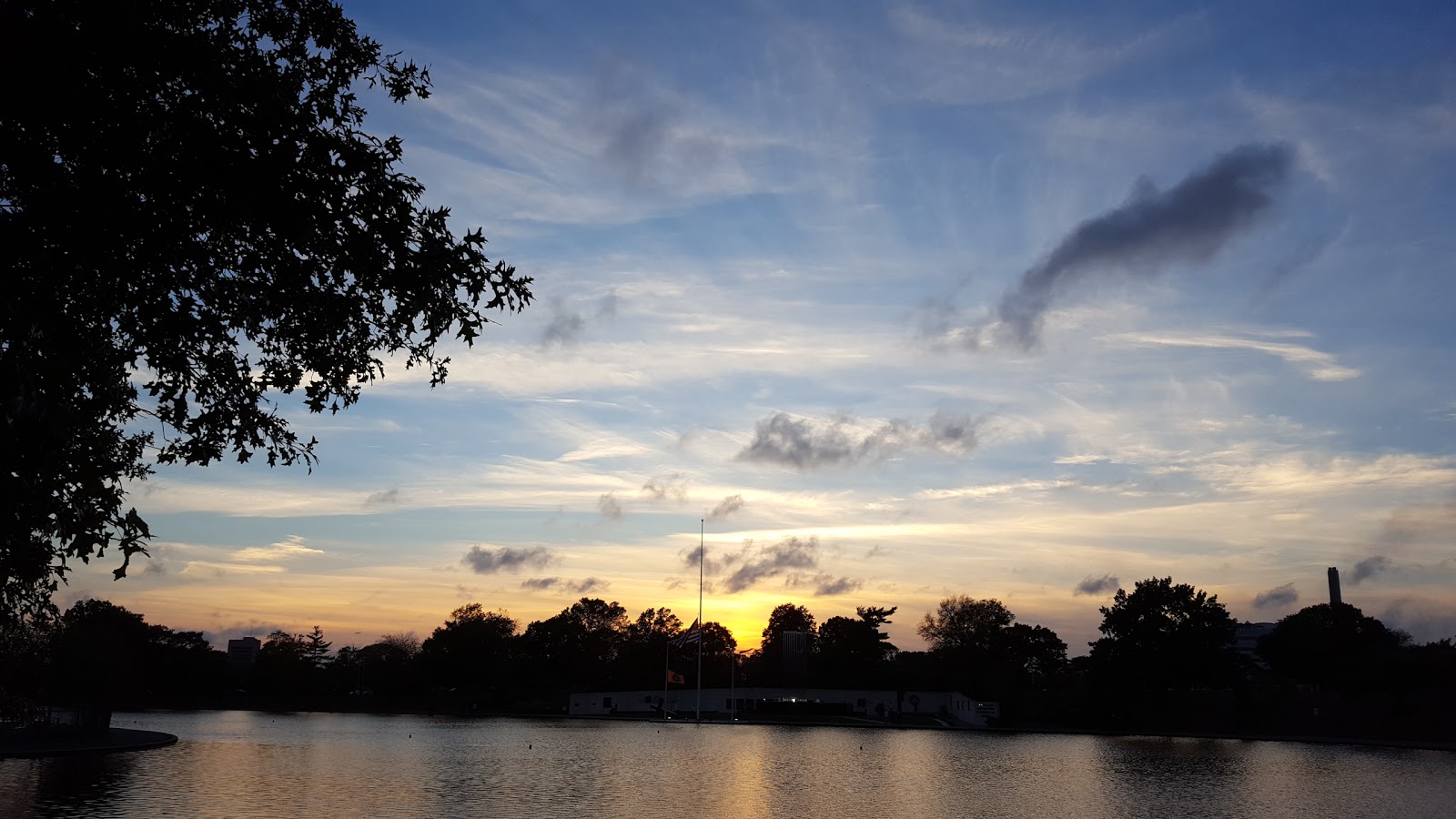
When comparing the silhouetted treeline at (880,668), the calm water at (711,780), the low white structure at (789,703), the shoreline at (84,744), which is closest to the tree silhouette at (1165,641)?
the silhouetted treeline at (880,668)

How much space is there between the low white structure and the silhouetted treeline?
330 cm

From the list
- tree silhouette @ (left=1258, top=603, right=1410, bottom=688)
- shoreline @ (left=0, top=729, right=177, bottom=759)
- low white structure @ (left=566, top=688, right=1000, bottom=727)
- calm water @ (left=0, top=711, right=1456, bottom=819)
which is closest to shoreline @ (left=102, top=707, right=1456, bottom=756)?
low white structure @ (left=566, top=688, right=1000, bottom=727)

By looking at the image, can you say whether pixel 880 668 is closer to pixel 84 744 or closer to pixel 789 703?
pixel 789 703

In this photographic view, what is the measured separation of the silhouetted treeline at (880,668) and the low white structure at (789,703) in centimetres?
330

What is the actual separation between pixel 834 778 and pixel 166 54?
3984 centimetres

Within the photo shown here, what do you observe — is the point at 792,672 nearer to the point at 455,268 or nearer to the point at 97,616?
the point at 97,616

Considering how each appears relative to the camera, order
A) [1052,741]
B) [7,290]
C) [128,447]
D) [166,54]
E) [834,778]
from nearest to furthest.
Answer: [7,290]
[166,54]
[128,447]
[834,778]
[1052,741]

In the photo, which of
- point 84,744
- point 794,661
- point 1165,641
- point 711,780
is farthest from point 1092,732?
point 84,744

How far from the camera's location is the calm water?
3369cm

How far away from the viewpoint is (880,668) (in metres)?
134

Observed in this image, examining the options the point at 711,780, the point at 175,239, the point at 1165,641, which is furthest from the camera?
the point at 1165,641

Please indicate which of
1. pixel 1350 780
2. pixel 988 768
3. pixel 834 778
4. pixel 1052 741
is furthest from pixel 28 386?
pixel 1052 741

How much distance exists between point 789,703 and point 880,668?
16362 mm

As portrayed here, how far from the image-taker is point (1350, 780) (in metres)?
48.3
